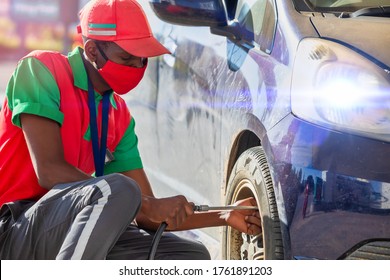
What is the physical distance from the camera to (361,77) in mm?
2787

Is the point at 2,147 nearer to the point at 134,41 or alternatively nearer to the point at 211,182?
the point at 134,41

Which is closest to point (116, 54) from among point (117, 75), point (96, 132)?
point (117, 75)

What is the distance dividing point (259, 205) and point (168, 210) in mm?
352

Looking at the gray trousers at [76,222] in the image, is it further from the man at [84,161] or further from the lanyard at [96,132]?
the lanyard at [96,132]

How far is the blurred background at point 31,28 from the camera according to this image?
201 inches

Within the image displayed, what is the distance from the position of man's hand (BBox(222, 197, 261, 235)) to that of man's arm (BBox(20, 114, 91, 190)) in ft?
1.93

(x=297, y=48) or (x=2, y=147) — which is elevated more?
(x=297, y=48)

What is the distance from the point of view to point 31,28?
5.23 m

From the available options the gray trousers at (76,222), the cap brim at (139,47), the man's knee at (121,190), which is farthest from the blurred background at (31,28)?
the man's knee at (121,190)

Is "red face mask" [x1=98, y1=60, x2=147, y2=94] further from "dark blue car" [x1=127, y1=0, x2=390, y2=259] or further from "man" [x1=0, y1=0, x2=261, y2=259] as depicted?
"dark blue car" [x1=127, y1=0, x2=390, y2=259]

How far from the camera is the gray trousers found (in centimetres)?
295

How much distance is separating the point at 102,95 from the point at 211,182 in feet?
2.02

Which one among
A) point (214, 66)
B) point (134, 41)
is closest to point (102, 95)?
point (134, 41)

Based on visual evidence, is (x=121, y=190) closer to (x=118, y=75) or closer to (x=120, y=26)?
(x=118, y=75)
